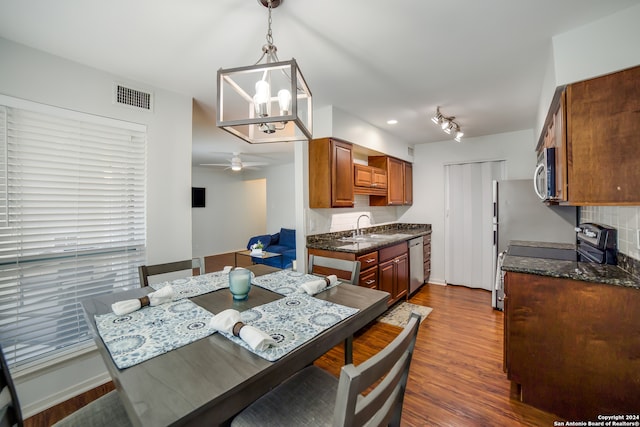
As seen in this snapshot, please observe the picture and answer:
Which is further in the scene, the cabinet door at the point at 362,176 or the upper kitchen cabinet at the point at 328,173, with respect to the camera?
the cabinet door at the point at 362,176

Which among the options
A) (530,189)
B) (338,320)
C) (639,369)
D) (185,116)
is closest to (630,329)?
(639,369)

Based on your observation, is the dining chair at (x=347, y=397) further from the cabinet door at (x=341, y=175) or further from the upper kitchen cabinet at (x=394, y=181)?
the upper kitchen cabinet at (x=394, y=181)

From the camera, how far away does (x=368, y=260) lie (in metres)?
2.87

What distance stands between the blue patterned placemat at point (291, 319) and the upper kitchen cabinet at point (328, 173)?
1.70 meters

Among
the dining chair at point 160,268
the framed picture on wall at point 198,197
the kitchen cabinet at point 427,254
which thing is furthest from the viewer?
the framed picture on wall at point 198,197

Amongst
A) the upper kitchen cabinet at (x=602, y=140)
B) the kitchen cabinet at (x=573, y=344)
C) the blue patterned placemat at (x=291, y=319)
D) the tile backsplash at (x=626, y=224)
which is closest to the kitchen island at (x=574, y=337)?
the kitchen cabinet at (x=573, y=344)

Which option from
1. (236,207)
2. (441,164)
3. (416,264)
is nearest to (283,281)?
(416,264)

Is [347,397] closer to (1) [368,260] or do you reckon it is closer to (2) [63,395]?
(1) [368,260]

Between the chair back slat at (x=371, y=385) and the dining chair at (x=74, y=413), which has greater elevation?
the chair back slat at (x=371, y=385)

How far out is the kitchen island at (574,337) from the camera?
147 centimetres

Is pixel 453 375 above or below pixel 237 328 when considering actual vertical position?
below

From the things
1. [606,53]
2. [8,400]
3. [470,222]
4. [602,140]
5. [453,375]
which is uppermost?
[606,53]

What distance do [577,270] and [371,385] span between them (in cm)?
187

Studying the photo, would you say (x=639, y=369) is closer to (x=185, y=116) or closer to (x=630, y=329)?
(x=630, y=329)
